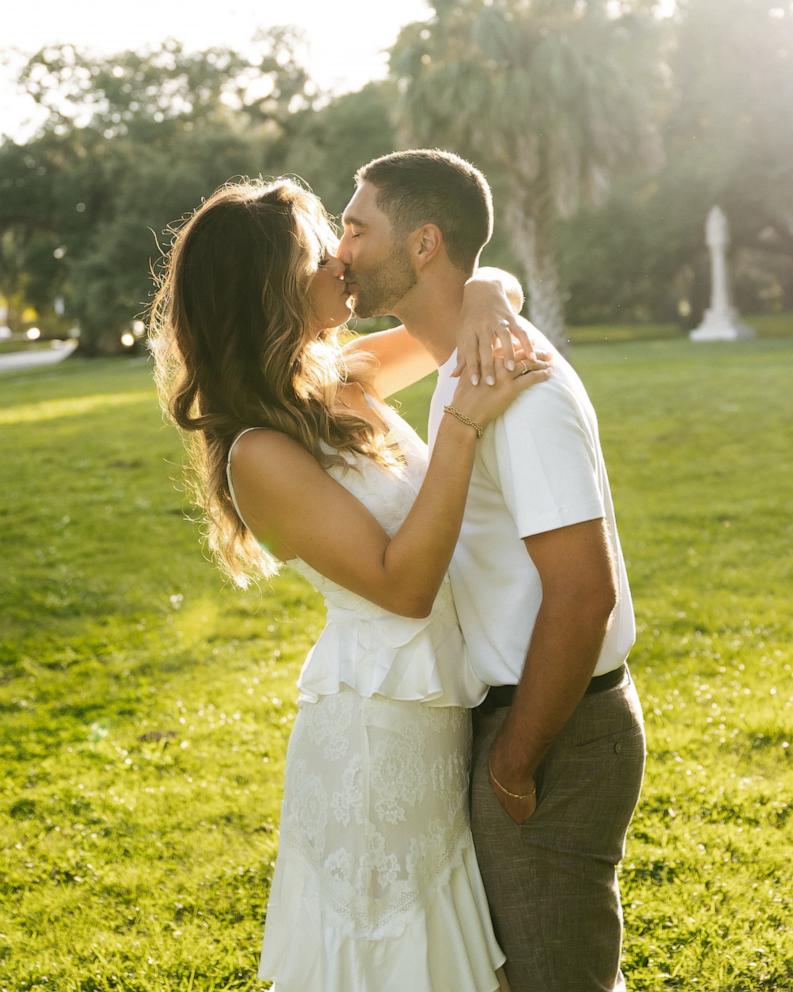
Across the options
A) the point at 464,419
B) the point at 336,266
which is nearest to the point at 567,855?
the point at 464,419

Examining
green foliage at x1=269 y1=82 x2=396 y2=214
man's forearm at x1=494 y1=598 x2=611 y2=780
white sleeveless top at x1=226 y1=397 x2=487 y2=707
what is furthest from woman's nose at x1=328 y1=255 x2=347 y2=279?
green foliage at x1=269 y1=82 x2=396 y2=214

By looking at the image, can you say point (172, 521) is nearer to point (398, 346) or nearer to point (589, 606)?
point (398, 346)

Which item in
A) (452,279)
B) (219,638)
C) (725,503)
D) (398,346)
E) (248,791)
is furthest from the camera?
(725,503)

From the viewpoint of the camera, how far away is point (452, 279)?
2832 millimetres

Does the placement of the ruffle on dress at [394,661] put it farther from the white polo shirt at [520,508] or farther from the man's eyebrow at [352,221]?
the man's eyebrow at [352,221]

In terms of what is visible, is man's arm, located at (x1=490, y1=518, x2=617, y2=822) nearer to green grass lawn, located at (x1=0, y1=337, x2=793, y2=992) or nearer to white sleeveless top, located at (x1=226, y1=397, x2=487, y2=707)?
white sleeveless top, located at (x1=226, y1=397, x2=487, y2=707)

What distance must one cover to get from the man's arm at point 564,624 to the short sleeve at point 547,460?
4 centimetres

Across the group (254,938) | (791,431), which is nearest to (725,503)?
(791,431)

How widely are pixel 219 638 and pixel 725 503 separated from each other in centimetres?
572

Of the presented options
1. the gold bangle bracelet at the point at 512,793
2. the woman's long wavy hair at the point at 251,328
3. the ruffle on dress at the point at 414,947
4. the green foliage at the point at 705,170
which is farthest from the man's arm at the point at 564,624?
the green foliage at the point at 705,170

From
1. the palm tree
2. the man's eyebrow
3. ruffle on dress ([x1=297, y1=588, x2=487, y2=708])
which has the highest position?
the palm tree

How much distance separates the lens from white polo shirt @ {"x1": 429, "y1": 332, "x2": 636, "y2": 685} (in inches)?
89.6

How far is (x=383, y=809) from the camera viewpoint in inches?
100

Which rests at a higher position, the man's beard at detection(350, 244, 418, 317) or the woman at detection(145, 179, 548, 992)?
the man's beard at detection(350, 244, 418, 317)
